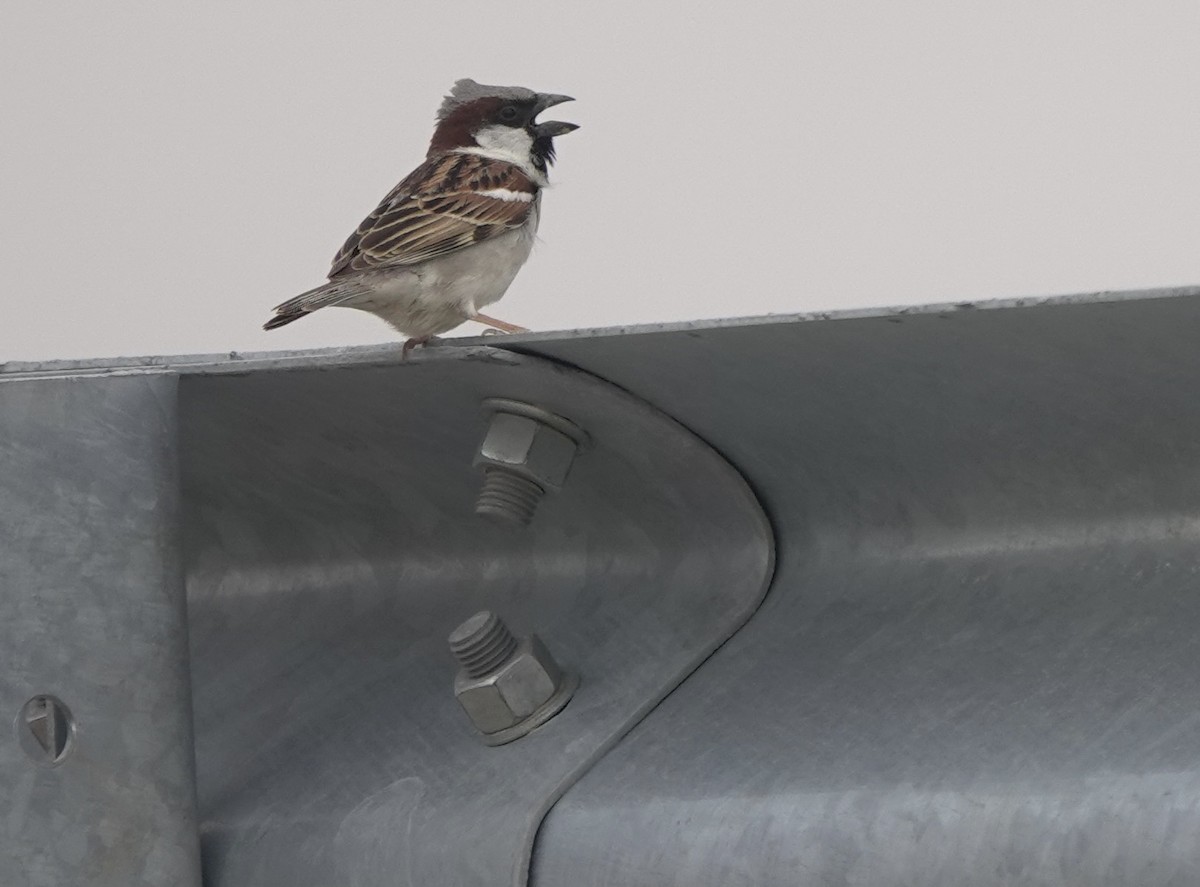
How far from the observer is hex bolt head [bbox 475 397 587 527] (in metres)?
1.68

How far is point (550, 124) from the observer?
403cm

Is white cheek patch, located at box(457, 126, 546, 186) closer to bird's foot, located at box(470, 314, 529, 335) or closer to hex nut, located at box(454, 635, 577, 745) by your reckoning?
bird's foot, located at box(470, 314, 529, 335)

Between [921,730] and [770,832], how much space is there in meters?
0.15

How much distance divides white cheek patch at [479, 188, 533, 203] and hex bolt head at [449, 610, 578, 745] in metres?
1.89

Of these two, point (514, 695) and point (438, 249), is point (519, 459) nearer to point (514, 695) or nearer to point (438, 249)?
point (514, 695)

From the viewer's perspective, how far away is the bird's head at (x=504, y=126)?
4075mm

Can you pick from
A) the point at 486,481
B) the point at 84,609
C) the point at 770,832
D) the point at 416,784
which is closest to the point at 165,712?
the point at 84,609

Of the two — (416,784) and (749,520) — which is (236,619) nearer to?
(416,784)

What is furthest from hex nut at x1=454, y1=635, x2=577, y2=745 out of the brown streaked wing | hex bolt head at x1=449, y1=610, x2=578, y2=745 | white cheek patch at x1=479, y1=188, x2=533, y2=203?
white cheek patch at x1=479, y1=188, x2=533, y2=203

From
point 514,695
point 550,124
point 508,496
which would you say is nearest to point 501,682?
point 514,695

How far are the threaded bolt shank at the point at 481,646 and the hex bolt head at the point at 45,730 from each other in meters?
Result: 0.36

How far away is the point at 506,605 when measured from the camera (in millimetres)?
1850

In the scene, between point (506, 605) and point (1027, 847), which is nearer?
point (1027, 847)

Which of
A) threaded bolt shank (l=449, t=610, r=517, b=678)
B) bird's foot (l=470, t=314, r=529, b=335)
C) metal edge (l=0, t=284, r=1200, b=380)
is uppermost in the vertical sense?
metal edge (l=0, t=284, r=1200, b=380)
